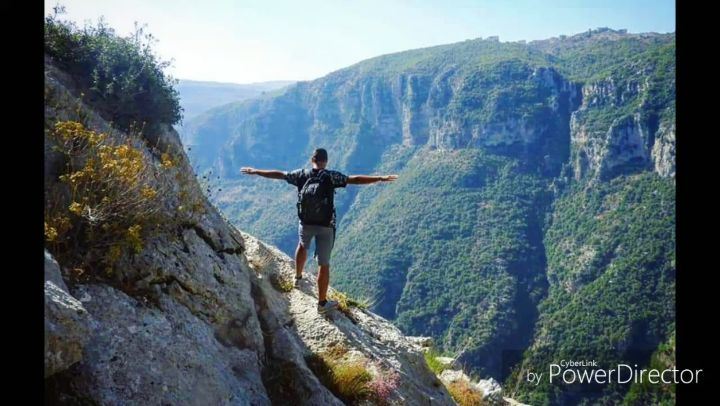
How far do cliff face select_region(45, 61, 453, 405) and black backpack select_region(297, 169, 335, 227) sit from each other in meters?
1.05

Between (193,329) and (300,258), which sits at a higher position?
(300,258)

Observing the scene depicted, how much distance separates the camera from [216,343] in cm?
455

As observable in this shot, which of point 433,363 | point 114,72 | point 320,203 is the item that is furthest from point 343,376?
point 114,72

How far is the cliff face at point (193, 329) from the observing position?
326 centimetres

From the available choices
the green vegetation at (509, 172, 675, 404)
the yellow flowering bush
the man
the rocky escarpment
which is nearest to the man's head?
the man

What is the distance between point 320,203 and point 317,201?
5 centimetres

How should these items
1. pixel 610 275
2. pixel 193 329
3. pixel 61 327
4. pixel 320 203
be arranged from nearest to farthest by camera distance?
pixel 61 327
pixel 193 329
pixel 320 203
pixel 610 275

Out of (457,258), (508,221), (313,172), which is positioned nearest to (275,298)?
(313,172)

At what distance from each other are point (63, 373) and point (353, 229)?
442ft

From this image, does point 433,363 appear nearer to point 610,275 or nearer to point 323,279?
point 323,279

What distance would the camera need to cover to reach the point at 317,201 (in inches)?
239

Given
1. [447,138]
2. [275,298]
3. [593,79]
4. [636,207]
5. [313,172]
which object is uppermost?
[593,79]

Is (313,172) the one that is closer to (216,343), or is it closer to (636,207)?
(216,343)

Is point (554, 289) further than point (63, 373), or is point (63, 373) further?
point (554, 289)
